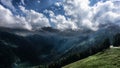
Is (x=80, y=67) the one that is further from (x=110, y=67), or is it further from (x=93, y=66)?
(x=110, y=67)

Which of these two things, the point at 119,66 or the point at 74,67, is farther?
the point at 74,67

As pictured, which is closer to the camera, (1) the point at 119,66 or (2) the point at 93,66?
(1) the point at 119,66

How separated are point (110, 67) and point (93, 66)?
16.5 metres

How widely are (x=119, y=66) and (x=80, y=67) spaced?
114 feet

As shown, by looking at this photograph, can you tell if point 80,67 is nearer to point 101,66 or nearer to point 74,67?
point 74,67

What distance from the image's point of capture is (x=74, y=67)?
17162cm

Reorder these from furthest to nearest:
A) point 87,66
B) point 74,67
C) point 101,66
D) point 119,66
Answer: point 74,67 → point 87,66 → point 101,66 → point 119,66

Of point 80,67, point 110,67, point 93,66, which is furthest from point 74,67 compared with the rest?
point 110,67

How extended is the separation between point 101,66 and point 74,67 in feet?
88.4

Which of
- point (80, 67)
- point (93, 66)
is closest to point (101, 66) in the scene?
point (93, 66)

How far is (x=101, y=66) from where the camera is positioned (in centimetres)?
15025

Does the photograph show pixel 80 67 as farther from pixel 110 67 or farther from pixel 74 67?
pixel 110 67

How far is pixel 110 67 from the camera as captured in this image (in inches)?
5561

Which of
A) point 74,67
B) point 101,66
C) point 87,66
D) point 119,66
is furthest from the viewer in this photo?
point 74,67
